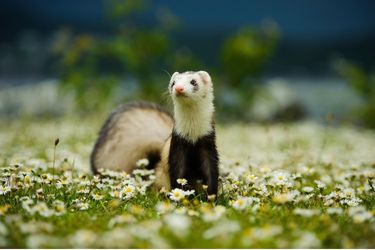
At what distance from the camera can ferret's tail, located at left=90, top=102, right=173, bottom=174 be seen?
502 cm

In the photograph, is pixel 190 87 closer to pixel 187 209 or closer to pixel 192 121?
pixel 192 121

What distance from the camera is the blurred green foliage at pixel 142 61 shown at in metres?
11.8

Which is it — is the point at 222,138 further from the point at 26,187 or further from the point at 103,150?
the point at 26,187

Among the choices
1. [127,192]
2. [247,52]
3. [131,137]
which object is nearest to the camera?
[127,192]

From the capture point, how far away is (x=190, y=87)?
151 inches

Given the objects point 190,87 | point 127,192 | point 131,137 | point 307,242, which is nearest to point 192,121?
point 190,87

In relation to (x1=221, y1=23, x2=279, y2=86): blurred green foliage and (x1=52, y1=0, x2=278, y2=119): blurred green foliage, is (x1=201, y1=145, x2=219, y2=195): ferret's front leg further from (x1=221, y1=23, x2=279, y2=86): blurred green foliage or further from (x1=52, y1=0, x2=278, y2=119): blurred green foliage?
(x1=221, y1=23, x2=279, y2=86): blurred green foliage

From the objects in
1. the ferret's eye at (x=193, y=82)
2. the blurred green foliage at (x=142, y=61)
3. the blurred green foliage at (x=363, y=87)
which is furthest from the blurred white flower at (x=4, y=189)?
the blurred green foliage at (x=363, y=87)

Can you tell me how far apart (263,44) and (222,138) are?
523cm

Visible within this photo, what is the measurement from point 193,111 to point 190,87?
0.77ft

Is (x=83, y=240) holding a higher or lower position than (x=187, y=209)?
lower

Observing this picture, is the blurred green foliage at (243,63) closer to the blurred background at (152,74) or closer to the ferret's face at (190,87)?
the blurred background at (152,74)

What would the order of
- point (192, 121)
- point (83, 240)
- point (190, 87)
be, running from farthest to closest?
point (192, 121), point (190, 87), point (83, 240)

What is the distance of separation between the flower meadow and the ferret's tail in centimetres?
22
